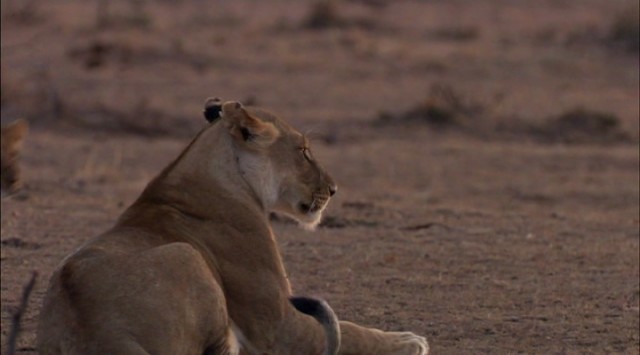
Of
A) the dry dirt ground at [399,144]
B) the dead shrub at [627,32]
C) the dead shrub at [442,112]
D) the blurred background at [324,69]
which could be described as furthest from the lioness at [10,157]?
the dead shrub at [627,32]

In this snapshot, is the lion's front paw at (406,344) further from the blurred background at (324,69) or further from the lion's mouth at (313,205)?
the blurred background at (324,69)

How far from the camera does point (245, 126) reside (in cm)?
520

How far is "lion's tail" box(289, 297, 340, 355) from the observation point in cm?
509

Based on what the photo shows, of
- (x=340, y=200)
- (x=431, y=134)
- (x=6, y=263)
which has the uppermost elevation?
(x=6, y=263)

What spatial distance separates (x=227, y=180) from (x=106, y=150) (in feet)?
27.7

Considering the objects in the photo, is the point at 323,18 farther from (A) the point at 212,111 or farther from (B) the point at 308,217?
(B) the point at 308,217

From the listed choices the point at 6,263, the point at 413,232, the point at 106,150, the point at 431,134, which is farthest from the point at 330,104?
the point at 6,263

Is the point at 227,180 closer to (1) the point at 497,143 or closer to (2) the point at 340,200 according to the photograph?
(2) the point at 340,200

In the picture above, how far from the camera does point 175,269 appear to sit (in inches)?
184

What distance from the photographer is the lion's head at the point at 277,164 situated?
5223 millimetres

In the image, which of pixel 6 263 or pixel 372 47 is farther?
pixel 372 47

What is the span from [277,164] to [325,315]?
1.96ft

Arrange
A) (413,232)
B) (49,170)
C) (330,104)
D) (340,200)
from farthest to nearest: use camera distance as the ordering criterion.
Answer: (330,104) → (49,170) → (340,200) → (413,232)

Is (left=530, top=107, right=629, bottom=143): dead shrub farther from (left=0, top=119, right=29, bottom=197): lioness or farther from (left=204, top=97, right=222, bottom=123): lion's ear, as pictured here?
(left=204, top=97, right=222, bottom=123): lion's ear
